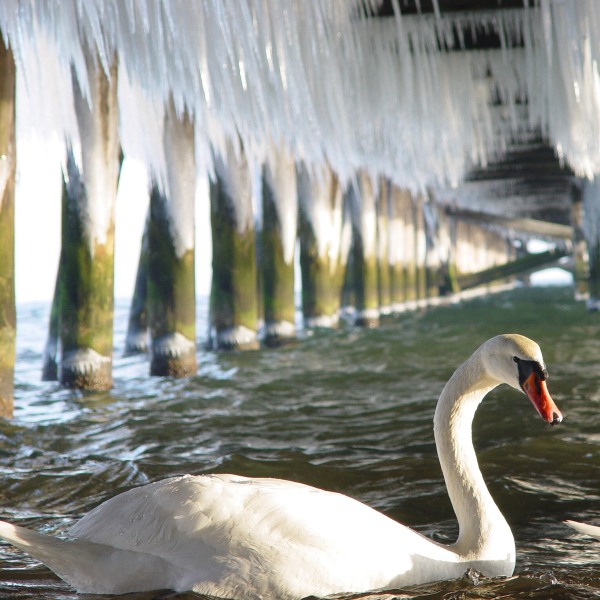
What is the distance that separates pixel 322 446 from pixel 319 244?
9360mm

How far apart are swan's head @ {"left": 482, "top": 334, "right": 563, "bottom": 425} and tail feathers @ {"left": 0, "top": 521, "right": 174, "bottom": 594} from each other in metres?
1.42

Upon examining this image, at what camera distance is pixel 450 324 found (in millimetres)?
17016

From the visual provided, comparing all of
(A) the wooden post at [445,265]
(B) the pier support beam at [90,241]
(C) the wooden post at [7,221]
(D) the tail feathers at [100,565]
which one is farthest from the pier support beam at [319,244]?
(A) the wooden post at [445,265]

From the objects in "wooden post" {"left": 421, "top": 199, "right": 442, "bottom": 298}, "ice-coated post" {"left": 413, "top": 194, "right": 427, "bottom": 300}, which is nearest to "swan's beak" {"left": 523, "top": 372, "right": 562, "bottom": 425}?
"wooden post" {"left": 421, "top": 199, "right": 442, "bottom": 298}

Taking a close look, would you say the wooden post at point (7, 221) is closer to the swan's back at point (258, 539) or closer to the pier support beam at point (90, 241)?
the pier support beam at point (90, 241)

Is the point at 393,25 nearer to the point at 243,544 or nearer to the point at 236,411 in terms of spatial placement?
the point at 236,411

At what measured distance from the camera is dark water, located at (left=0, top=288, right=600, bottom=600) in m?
3.69

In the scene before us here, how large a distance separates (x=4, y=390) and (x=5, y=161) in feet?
5.33

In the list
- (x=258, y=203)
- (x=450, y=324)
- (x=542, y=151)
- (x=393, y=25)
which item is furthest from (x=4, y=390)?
(x=542, y=151)

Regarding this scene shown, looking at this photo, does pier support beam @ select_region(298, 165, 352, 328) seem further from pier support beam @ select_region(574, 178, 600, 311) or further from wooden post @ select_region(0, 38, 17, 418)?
wooden post @ select_region(0, 38, 17, 418)

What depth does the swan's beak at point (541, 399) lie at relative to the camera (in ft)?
10.1

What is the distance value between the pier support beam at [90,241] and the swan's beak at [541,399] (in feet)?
17.5

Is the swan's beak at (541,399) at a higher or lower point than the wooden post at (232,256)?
higher

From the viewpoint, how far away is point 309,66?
7.61m
